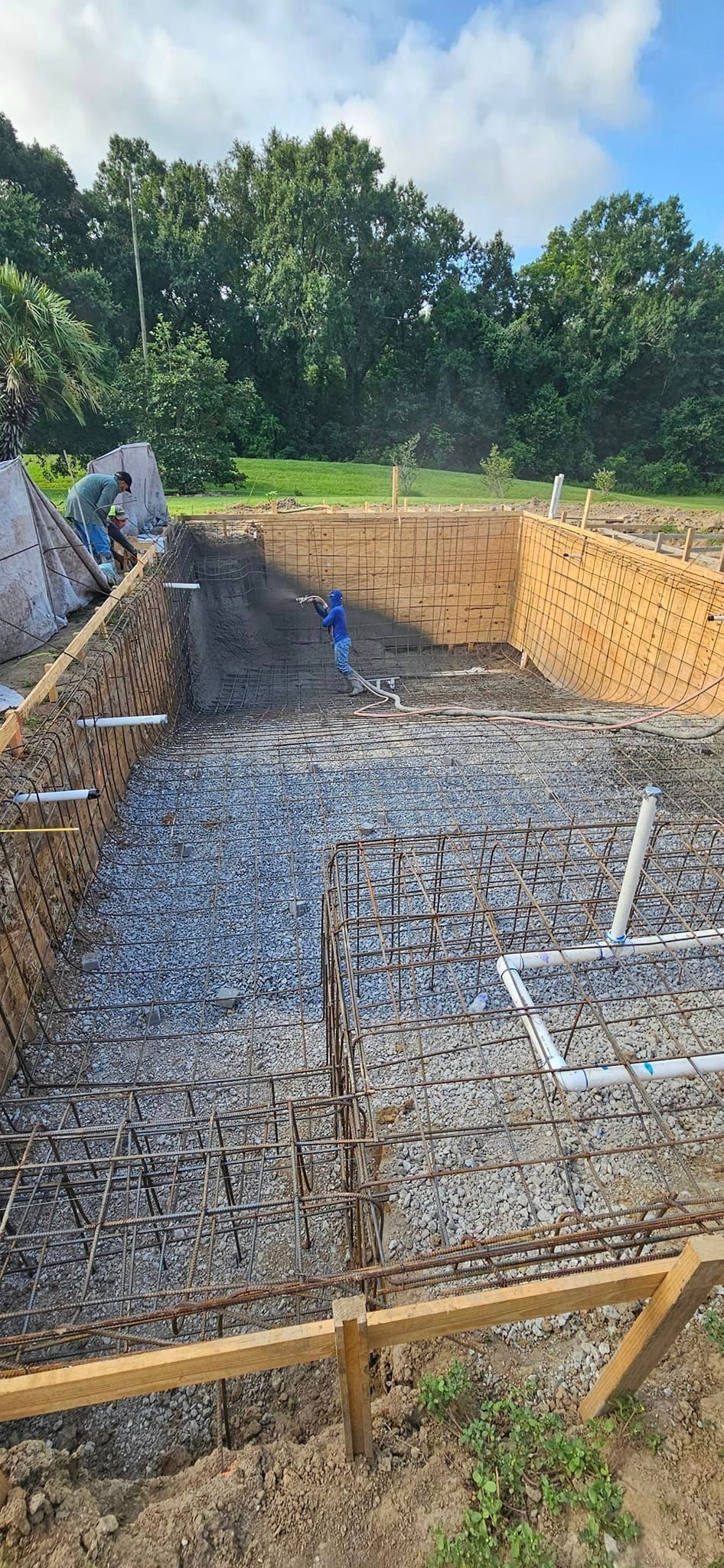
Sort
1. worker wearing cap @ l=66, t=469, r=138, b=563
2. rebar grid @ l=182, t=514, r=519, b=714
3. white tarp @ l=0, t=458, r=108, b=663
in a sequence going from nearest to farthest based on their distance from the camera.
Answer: white tarp @ l=0, t=458, r=108, b=663 < worker wearing cap @ l=66, t=469, r=138, b=563 < rebar grid @ l=182, t=514, r=519, b=714

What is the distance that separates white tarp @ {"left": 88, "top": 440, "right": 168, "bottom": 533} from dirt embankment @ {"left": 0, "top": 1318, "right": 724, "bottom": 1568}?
1130 cm

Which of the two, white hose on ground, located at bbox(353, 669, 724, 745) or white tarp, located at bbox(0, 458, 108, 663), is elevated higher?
white tarp, located at bbox(0, 458, 108, 663)

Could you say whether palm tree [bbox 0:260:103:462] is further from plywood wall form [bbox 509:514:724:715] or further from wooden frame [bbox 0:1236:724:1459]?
wooden frame [bbox 0:1236:724:1459]

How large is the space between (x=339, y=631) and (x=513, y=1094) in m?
8.84

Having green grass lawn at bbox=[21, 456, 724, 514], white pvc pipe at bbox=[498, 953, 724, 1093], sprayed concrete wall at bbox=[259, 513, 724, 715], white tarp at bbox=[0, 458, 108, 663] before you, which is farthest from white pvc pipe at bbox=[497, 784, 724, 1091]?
green grass lawn at bbox=[21, 456, 724, 514]

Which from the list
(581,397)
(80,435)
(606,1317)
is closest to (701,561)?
(606,1317)

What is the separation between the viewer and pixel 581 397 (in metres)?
30.8

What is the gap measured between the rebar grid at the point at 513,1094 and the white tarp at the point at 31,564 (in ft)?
14.8

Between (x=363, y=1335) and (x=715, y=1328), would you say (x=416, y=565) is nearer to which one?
(x=715, y=1328)

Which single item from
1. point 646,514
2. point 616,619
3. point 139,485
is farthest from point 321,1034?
point 646,514

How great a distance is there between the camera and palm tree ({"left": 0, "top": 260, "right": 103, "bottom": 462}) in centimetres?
868

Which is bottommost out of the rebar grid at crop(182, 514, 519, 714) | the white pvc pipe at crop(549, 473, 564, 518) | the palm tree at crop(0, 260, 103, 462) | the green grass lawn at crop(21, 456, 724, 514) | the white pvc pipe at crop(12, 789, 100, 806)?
the rebar grid at crop(182, 514, 519, 714)

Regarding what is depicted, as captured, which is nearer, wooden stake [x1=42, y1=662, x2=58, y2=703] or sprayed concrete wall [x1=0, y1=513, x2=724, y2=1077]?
sprayed concrete wall [x1=0, y1=513, x2=724, y2=1077]

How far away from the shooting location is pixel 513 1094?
394cm
